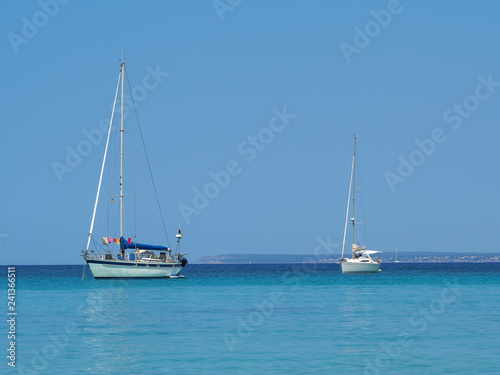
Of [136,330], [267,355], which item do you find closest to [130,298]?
[136,330]

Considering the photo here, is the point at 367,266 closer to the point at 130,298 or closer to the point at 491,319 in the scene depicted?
the point at 130,298

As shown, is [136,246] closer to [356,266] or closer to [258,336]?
[356,266]

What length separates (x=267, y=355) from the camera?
27.2 metres

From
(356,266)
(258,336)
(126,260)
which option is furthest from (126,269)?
(258,336)

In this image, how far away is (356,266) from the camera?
105 metres

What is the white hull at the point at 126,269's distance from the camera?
76438 millimetres

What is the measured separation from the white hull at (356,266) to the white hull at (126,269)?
31.5 metres

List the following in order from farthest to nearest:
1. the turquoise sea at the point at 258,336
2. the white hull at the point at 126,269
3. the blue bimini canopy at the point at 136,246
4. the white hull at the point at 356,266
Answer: the white hull at the point at 356,266 < the blue bimini canopy at the point at 136,246 < the white hull at the point at 126,269 < the turquoise sea at the point at 258,336

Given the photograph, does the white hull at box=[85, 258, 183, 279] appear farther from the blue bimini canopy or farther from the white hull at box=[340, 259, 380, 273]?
the white hull at box=[340, 259, 380, 273]

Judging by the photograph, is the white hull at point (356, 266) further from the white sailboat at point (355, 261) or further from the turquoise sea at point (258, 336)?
the turquoise sea at point (258, 336)

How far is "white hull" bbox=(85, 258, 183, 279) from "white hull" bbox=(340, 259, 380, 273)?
31.5 meters

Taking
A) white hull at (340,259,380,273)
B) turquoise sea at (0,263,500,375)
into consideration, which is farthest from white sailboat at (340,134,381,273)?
turquoise sea at (0,263,500,375)

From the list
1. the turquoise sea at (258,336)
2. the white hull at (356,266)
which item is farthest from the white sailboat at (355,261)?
the turquoise sea at (258,336)

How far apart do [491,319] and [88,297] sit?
3107cm
